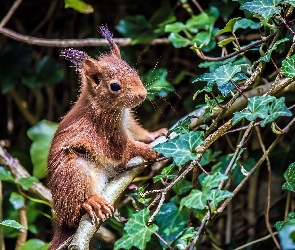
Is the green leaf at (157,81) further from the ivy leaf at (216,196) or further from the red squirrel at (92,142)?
the ivy leaf at (216,196)

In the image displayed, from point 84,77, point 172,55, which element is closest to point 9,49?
point 172,55

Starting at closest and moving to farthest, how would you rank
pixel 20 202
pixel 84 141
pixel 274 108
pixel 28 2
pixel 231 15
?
1. pixel 274 108
2. pixel 84 141
3. pixel 20 202
4. pixel 231 15
5. pixel 28 2

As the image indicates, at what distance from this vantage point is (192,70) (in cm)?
278

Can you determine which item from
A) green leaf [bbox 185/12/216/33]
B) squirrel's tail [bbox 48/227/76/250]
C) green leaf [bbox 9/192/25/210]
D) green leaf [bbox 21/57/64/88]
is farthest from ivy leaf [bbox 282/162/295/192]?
green leaf [bbox 21/57/64/88]

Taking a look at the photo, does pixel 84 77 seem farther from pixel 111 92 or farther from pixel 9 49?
pixel 9 49

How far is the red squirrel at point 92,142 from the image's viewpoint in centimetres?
186

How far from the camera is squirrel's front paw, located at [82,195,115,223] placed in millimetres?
1753

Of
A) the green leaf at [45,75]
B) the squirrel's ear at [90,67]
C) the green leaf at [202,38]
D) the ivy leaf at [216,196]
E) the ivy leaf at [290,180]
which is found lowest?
the ivy leaf at [290,180]

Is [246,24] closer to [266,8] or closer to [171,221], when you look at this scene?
[266,8]

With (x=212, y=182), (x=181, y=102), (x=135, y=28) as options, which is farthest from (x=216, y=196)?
(x=181, y=102)

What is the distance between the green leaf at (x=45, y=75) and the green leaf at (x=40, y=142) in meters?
0.41

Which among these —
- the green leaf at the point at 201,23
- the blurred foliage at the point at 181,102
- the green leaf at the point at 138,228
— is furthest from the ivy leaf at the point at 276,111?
the green leaf at the point at 201,23

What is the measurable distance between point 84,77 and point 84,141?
0.23 metres

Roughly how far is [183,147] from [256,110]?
8.0 inches
